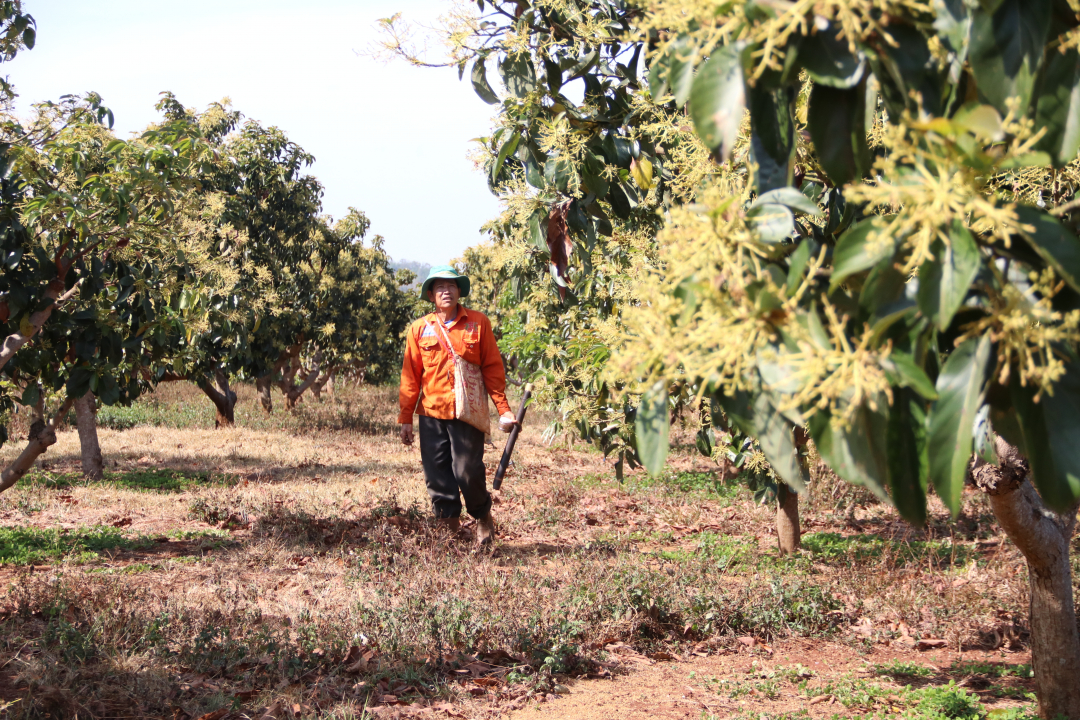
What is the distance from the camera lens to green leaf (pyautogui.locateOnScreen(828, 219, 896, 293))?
825 mm

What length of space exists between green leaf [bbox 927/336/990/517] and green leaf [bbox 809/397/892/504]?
54mm

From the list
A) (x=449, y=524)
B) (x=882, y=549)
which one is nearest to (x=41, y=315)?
(x=449, y=524)

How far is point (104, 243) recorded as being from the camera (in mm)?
4320

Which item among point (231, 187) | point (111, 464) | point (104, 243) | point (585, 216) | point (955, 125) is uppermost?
point (231, 187)

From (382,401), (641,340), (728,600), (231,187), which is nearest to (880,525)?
(728,600)

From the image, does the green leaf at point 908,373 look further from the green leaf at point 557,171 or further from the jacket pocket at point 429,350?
the jacket pocket at point 429,350

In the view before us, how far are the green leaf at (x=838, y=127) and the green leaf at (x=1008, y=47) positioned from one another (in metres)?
0.13

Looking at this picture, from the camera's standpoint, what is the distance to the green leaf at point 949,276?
2.54ft

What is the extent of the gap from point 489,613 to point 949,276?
3.19 meters

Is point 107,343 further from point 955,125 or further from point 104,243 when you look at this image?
point 955,125

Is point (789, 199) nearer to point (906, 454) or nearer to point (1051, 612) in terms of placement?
point (906, 454)

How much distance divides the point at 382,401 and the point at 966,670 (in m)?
16.5

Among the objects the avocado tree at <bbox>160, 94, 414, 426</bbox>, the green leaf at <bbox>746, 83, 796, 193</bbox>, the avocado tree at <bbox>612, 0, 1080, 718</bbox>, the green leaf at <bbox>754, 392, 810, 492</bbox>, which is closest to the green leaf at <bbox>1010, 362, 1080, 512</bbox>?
the avocado tree at <bbox>612, 0, 1080, 718</bbox>

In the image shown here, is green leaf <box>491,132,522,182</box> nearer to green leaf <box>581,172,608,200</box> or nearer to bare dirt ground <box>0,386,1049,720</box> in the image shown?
green leaf <box>581,172,608,200</box>
